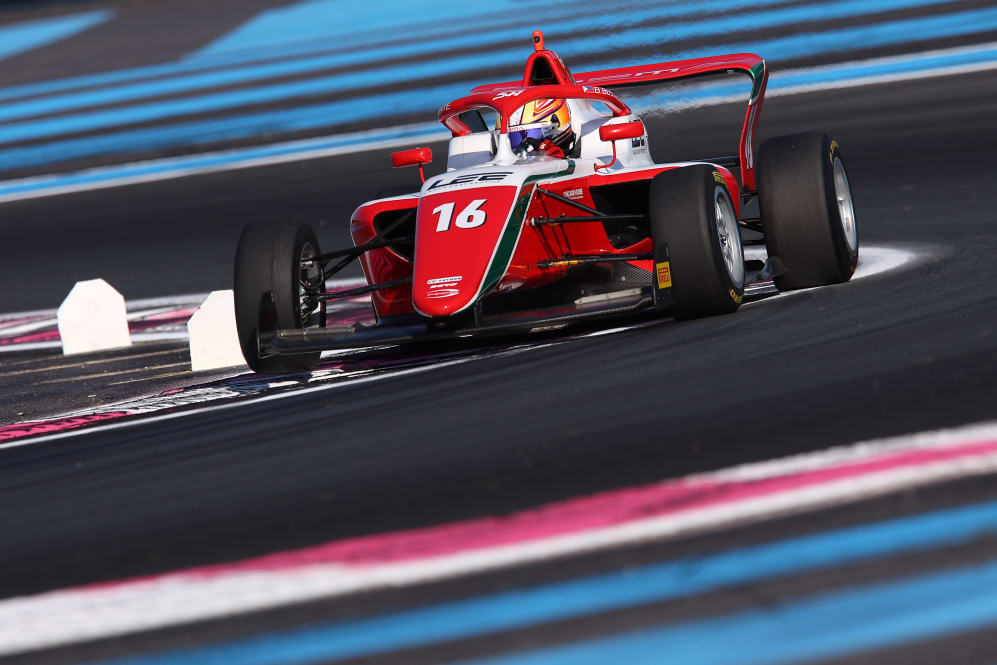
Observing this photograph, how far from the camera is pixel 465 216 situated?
21.0 ft

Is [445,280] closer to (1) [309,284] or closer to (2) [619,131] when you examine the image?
(1) [309,284]

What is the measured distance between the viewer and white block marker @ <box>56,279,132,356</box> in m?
9.44

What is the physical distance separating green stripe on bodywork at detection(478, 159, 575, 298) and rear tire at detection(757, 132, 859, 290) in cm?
108

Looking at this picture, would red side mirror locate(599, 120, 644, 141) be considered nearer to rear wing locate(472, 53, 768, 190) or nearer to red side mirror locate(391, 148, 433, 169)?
rear wing locate(472, 53, 768, 190)

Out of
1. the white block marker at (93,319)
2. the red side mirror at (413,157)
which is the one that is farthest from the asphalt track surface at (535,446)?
the white block marker at (93,319)

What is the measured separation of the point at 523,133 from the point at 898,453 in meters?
3.94

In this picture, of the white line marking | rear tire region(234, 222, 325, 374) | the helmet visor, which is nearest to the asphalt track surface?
the white line marking

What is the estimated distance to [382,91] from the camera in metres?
18.8

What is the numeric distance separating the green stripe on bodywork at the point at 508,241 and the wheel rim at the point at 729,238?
0.86 meters

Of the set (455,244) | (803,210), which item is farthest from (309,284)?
(803,210)

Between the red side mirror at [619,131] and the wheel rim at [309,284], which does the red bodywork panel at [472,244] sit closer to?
the red side mirror at [619,131]

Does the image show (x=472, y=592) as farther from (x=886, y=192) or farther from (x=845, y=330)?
(x=886, y=192)

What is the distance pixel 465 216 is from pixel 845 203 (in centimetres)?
219

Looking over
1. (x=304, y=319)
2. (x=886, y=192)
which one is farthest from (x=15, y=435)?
(x=886, y=192)
